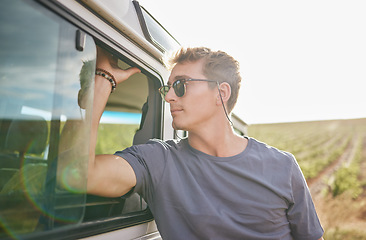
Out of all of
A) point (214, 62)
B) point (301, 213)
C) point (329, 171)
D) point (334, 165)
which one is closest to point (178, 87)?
point (214, 62)

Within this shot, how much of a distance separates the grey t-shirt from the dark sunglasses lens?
35 centimetres

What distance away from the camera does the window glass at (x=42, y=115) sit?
1.02 m

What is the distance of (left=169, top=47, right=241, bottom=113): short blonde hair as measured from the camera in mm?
2201

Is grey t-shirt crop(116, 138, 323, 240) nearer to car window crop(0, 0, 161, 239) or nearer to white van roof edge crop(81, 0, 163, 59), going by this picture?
car window crop(0, 0, 161, 239)

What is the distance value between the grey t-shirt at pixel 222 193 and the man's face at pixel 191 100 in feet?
0.62

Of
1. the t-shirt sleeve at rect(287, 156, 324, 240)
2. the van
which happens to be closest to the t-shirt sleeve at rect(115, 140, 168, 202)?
the van

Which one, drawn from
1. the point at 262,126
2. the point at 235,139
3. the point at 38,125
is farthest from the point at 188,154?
the point at 262,126

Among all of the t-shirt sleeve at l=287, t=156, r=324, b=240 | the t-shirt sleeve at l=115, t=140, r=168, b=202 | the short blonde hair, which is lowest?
the t-shirt sleeve at l=287, t=156, r=324, b=240

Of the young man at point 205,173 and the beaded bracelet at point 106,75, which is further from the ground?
the beaded bracelet at point 106,75

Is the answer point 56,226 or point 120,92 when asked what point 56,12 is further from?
point 120,92

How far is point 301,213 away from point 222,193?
578 millimetres

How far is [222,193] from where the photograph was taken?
6.03ft

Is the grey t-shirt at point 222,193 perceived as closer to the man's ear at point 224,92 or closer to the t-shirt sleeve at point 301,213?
the t-shirt sleeve at point 301,213

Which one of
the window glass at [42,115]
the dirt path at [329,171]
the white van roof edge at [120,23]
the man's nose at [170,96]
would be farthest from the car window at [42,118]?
the dirt path at [329,171]
